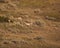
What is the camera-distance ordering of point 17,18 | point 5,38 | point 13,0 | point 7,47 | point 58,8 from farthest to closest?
point 13,0, point 58,8, point 17,18, point 5,38, point 7,47

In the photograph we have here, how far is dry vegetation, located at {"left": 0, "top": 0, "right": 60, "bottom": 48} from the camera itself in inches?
356

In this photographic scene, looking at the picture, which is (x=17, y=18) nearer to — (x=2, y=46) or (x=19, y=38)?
(x=19, y=38)

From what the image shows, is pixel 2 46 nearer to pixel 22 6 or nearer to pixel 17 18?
pixel 17 18

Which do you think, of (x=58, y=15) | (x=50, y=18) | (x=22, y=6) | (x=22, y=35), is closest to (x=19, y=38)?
(x=22, y=35)

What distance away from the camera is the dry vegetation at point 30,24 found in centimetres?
905

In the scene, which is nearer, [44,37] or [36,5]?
[44,37]

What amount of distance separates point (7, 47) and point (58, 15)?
5.01 m

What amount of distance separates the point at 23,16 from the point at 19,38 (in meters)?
2.89

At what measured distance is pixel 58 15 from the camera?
13.0m

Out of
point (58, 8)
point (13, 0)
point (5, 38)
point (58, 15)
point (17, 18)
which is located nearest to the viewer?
point (5, 38)

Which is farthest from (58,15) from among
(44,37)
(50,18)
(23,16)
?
(44,37)

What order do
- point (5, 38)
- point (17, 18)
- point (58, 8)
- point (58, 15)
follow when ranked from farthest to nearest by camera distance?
point (58, 8), point (58, 15), point (17, 18), point (5, 38)

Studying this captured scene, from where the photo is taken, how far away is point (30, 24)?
433 inches

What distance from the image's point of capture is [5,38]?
9320mm
